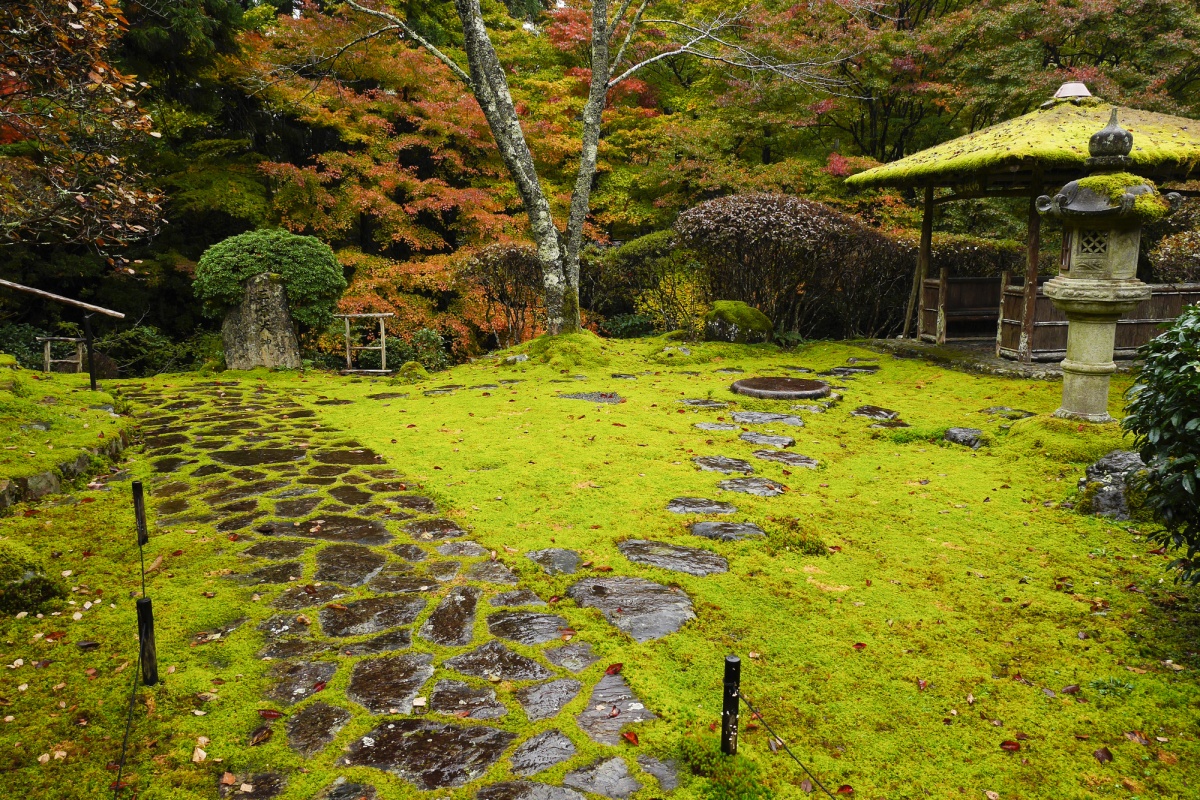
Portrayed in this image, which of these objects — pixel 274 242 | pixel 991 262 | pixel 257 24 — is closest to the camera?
pixel 274 242

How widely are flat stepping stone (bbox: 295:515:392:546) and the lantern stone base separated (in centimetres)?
570

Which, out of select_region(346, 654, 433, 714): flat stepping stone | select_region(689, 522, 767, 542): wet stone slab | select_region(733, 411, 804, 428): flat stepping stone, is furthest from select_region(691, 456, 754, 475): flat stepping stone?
select_region(346, 654, 433, 714): flat stepping stone

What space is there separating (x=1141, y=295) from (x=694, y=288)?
8785 mm

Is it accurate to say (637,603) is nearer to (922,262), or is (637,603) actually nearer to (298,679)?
(298,679)

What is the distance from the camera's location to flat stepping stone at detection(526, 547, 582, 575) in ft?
13.6

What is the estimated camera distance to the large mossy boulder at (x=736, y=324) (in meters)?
12.7

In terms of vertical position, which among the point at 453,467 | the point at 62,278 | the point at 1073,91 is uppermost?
the point at 1073,91

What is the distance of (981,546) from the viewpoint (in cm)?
457

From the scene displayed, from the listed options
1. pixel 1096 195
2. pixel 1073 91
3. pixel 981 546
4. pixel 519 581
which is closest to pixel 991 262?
pixel 1073 91

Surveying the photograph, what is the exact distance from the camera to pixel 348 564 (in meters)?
4.17

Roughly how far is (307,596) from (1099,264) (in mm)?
6559

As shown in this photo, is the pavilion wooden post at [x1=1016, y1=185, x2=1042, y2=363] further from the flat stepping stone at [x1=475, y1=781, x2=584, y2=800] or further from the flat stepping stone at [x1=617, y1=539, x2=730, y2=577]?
the flat stepping stone at [x1=475, y1=781, x2=584, y2=800]

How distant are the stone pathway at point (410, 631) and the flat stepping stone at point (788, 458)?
1.62m

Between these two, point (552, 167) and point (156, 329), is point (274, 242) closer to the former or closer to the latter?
point (156, 329)
